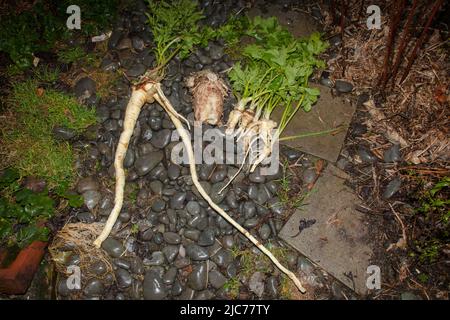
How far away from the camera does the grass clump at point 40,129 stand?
3287 mm

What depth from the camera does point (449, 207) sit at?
3.00m

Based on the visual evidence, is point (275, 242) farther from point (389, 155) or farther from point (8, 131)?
point (8, 131)

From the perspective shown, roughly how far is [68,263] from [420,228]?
10.9ft

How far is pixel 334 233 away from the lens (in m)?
3.08

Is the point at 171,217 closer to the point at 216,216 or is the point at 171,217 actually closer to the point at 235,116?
the point at 216,216

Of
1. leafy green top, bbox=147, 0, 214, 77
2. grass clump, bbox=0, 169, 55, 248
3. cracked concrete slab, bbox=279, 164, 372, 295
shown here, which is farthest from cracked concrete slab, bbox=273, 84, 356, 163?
grass clump, bbox=0, 169, 55, 248

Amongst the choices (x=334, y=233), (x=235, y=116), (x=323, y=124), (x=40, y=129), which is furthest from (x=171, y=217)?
(x=323, y=124)

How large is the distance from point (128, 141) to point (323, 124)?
6.87 ft

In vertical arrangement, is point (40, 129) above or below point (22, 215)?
above

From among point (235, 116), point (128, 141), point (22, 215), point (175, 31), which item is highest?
point (175, 31)

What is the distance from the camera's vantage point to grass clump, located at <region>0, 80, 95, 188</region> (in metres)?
3.29

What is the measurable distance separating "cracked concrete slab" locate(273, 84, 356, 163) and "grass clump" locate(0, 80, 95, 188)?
223cm

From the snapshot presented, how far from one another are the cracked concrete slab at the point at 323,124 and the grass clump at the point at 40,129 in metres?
2.23
